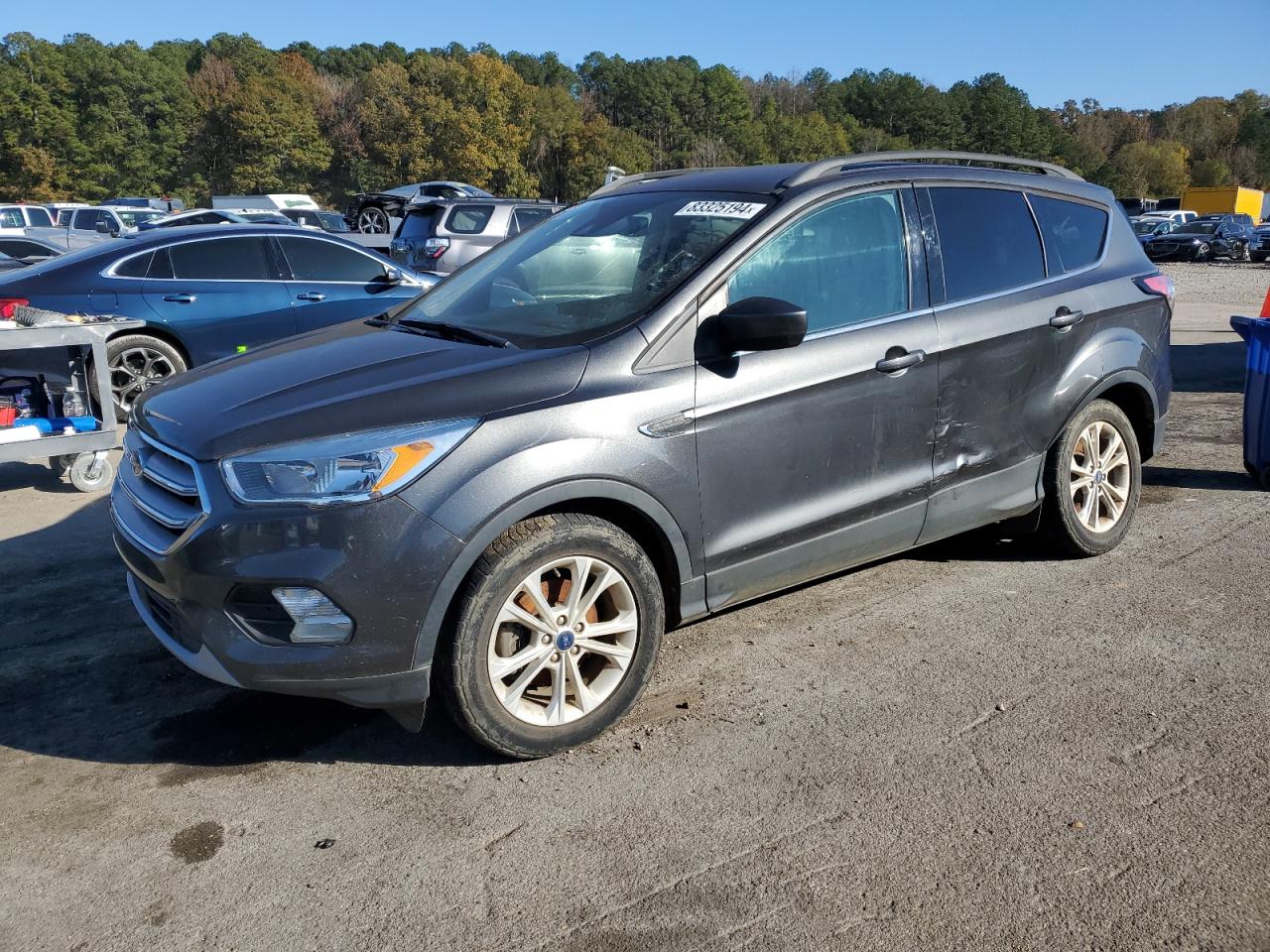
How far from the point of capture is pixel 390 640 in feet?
9.98

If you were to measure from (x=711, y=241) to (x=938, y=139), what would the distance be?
138096 millimetres

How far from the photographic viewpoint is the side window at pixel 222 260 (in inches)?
341

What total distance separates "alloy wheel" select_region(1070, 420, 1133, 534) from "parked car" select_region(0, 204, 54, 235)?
30157mm

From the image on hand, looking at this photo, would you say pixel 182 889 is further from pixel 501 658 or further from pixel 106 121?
pixel 106 121

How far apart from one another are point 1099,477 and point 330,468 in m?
3.72

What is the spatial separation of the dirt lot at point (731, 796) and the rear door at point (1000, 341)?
0.56 m

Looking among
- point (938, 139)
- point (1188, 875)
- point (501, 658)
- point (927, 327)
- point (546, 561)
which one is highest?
point (938, 139)

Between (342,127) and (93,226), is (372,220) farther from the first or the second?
(342,127)

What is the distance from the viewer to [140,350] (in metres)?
8.29

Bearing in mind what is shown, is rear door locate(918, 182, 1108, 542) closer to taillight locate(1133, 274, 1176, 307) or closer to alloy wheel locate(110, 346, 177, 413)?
taillight locate(1133, 274, 1176, 307)

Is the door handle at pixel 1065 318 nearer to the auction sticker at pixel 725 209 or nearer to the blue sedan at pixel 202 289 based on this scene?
the auction sticker at pixel 725 209

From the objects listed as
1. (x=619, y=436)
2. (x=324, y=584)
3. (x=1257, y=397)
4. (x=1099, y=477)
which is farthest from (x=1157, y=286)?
(x=324, y=584)

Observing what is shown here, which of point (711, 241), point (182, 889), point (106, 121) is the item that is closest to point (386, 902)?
point (182, 889)

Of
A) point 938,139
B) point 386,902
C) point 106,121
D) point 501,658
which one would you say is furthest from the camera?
point 938,139
